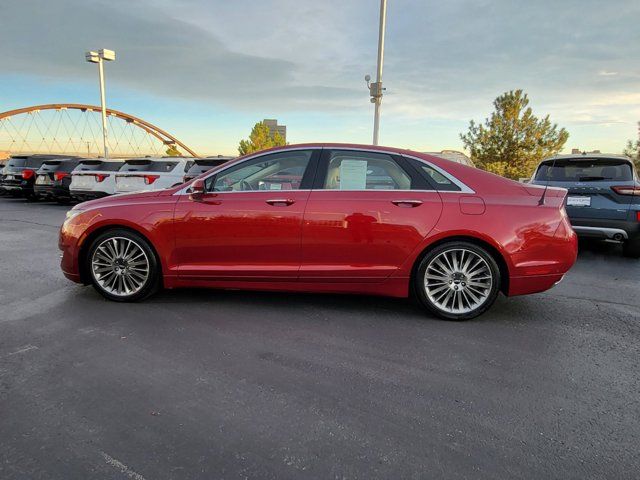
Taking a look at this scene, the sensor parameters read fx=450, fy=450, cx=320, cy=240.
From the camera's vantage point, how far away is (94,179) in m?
13.3

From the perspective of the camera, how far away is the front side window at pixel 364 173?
4.11 m

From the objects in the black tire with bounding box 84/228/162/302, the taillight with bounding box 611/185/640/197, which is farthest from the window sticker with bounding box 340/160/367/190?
the taillight with bounding box 611/185/640/197

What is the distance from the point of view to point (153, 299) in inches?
177

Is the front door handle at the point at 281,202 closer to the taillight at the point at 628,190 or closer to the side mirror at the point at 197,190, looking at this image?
the side mirror at the point at 197,190

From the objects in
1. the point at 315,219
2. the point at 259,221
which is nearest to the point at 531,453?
the point at 315,219

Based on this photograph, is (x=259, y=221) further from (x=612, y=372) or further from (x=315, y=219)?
(x=612, y=372)

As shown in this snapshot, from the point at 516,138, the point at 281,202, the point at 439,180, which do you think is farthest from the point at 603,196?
the point at 516,138

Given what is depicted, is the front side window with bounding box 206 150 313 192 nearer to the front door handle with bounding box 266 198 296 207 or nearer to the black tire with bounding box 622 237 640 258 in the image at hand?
the front door handle with bounding box 266 198 296 207

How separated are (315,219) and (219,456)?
7.50ft

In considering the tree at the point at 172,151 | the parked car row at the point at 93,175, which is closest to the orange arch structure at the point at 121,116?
the tree at the point at 172,151

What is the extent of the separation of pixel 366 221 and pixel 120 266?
2449 mm

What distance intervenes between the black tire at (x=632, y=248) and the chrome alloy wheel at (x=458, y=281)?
13.5ft

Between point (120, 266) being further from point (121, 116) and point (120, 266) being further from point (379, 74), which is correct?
point (121, 116)

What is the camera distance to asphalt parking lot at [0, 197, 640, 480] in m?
2.13
